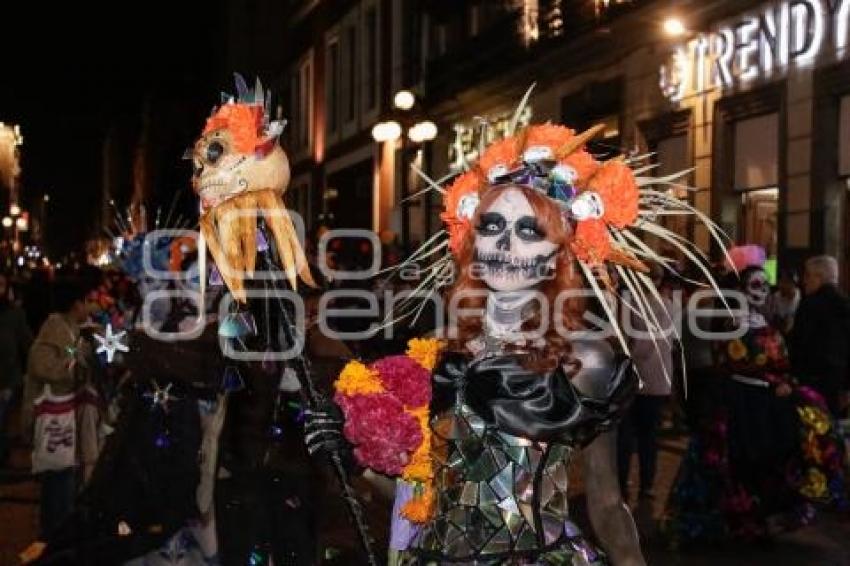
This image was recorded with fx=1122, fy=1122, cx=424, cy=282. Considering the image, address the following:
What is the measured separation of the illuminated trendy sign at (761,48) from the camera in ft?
39.3

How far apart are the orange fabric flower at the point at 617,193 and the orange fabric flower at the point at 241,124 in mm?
1281

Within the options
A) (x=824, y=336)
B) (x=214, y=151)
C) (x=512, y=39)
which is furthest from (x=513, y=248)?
(x=512, y=39)

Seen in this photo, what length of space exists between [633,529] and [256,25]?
147ft

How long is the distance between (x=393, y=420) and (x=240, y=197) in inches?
45.5

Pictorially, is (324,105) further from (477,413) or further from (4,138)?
(477,413)

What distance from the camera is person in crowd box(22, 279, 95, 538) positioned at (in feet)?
22.7

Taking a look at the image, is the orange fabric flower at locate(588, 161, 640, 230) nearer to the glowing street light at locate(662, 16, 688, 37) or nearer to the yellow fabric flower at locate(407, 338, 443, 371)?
the yellow fabric flower at locate(407, 338, 443, 371)

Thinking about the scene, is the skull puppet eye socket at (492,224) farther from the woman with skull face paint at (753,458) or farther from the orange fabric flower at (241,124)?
the woman with skull face paint at (753,458)

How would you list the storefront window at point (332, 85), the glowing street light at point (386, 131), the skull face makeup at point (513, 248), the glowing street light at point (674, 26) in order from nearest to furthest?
the skull face makeup at point (513, 248)
the glowing street light at point (674, 26)
the glowing street light at point (386, 131)
the storefront window at point (332, 85)

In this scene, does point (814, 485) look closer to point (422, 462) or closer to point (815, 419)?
point (815, 419)

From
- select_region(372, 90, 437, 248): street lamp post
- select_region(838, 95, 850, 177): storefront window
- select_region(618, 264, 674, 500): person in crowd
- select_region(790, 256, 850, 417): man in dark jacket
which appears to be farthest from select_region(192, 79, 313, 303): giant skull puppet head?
select_region(372, 90, 437, 248): street lamp post

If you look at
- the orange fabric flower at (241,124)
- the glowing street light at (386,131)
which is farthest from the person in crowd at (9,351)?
the glowing street light at (386,131)

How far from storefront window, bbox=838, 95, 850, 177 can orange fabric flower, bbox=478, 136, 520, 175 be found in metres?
9.84

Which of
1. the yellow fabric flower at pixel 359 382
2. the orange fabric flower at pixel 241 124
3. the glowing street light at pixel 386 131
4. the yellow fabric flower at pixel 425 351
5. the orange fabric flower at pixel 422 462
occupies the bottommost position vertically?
the orange fabric flower at pixel 422 462
